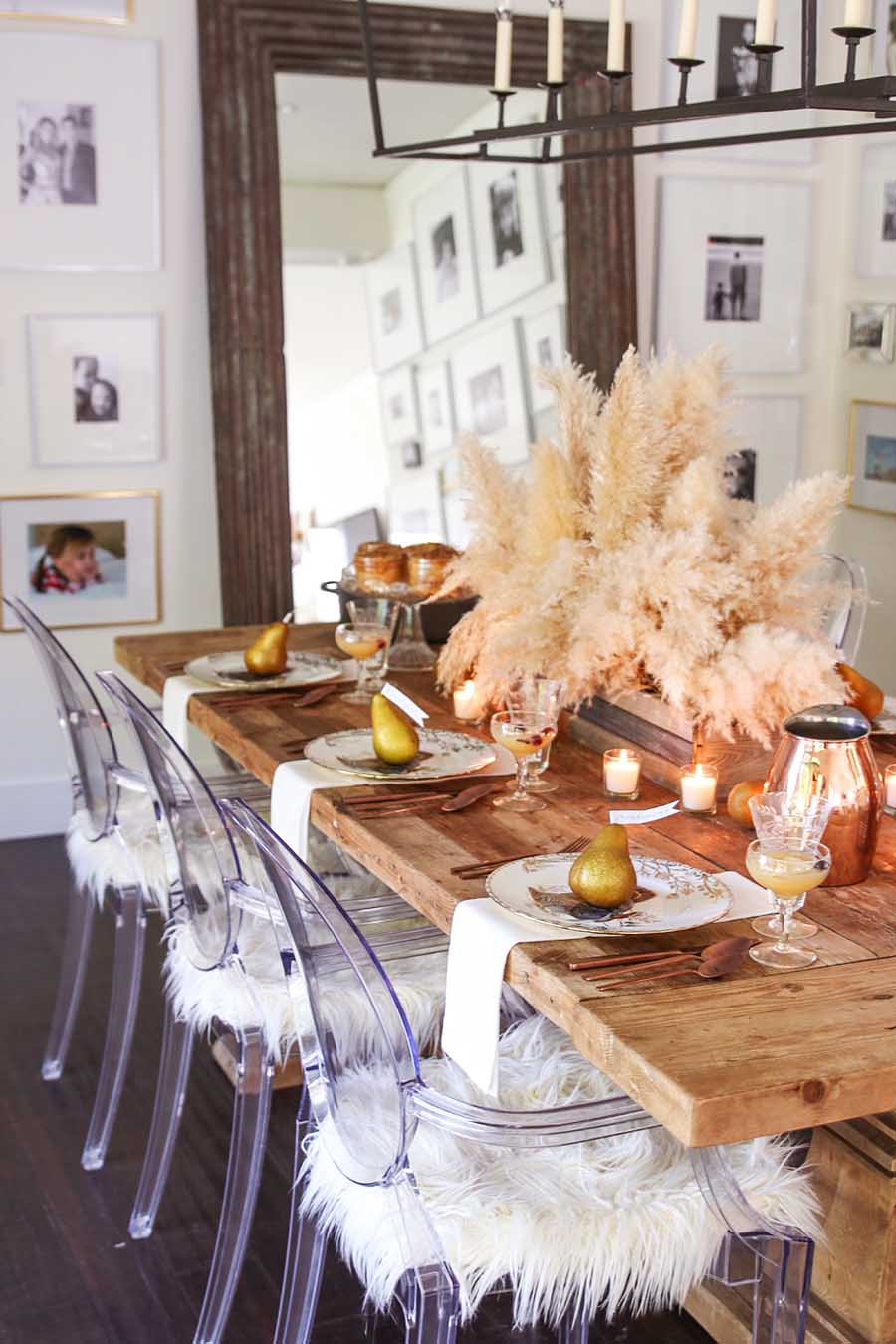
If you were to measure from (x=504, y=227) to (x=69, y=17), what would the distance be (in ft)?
4.51

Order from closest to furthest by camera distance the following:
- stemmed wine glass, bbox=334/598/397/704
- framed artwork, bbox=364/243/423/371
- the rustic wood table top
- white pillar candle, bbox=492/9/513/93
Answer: the rustic wood table top < white pillar candle, bbox=492/9/513/93 < stemmed wine glass, bbox=334/598/397/704 < framed artwork, bbox=364/243/423/371

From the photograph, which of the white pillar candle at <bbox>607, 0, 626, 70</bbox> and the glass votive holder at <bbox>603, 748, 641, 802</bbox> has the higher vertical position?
the white pillar candle at <bbox>607, 0, 626, 70</bbox>

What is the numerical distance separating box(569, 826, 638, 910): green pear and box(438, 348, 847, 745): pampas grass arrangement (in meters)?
0.50

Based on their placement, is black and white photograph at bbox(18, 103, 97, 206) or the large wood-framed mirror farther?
the large wood-framed mirror

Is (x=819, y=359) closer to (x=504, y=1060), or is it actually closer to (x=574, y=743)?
(x=574, y=743)

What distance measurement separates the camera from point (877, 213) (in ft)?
16.6

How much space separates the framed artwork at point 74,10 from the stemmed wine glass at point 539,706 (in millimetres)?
2694

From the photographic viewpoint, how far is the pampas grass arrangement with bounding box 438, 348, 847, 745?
7.32 feet

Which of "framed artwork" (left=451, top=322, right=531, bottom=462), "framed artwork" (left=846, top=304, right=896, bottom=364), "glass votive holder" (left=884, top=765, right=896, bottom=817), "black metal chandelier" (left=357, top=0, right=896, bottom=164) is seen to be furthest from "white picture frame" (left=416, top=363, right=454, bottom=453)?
"glass votive holder" (left=884, top=765, right=896, bottom=817)

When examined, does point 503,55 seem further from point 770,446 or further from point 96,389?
point 770,446

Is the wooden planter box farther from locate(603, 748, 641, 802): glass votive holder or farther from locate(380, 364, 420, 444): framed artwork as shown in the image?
locate(380, 364, 420, 444): framed artwork

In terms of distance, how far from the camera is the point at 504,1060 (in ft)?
6.68

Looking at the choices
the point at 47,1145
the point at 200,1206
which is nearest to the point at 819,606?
the point at 200,1206

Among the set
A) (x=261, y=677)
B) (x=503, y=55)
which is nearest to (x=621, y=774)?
(x=261, y=677)
